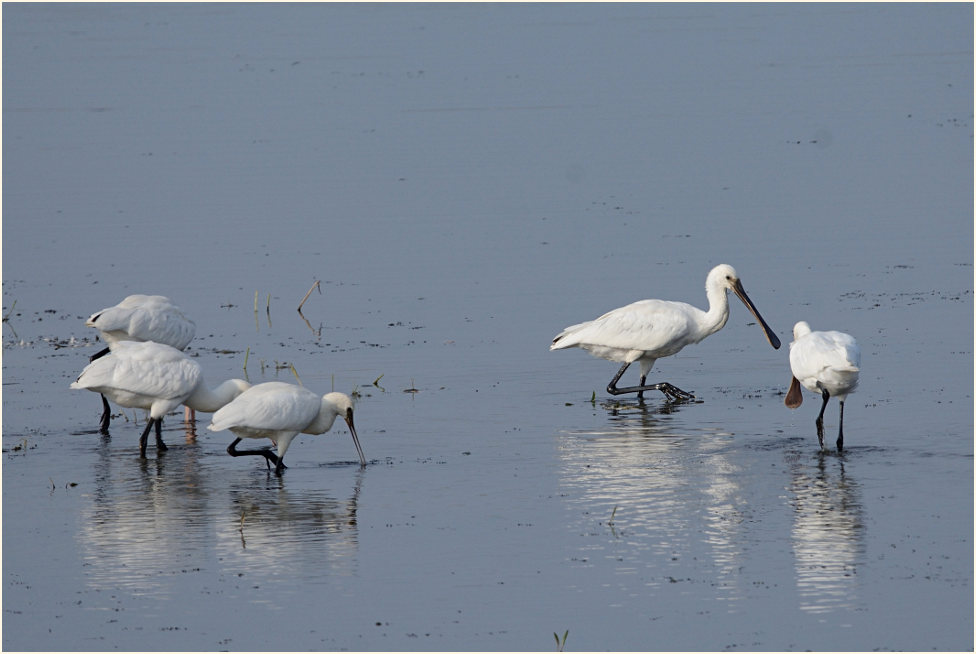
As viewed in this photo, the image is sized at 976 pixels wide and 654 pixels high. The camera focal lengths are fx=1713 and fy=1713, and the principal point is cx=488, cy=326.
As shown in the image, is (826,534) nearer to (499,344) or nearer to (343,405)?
(343,405)

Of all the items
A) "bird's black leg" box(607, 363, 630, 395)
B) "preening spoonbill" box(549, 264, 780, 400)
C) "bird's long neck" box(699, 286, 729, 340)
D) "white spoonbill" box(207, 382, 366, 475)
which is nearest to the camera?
"white spoonbill" box(207, 382, 366, 475)

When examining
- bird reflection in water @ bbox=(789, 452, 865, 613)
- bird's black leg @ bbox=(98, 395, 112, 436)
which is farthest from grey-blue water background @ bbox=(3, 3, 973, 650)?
bird's black leg @ bbox=(98, 395, 112, 436)

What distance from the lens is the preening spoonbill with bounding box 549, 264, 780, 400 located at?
1372 centimetres

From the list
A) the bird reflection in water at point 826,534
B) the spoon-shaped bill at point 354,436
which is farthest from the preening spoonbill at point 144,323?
the bird reflection in water at point 826,534

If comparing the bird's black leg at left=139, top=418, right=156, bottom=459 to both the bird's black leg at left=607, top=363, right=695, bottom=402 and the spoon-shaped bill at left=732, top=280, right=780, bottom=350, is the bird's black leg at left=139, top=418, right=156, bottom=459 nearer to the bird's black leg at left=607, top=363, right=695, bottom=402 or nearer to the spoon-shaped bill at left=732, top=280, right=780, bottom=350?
the bird's black leg at left=607, top=363, right=695, bottom=402

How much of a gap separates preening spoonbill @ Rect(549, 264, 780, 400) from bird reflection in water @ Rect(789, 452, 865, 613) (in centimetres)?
284

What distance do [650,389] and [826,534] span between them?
425 centimetres

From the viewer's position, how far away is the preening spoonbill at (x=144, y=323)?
13.2 metres

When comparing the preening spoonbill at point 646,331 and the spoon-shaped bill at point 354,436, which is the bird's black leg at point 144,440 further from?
the preening spoonbill at point 646,331

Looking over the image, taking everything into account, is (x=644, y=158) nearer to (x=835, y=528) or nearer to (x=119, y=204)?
(x=119, y=204)

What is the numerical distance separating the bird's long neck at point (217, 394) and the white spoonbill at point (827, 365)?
378 centimetres

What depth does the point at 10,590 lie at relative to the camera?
28.7 feet

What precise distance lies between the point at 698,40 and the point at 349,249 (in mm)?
20015

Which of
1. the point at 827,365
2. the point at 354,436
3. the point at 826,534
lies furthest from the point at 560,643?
the point at 827,365
